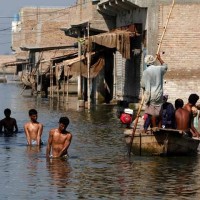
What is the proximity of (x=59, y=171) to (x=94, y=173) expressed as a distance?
60 centimetres

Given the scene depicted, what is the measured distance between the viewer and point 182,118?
54.0 ft

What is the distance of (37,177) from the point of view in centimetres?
1367

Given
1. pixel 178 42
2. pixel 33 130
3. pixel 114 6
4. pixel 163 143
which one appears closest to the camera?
pixel 163 143

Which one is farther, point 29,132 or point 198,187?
point 29,132

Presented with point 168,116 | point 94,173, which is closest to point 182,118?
point 168,116

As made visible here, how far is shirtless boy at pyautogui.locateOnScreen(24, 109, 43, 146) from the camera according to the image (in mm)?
17953

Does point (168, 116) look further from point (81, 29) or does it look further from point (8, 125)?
point (81, 29)

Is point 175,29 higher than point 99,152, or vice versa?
point 175,29

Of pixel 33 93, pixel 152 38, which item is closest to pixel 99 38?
pixel 152 38

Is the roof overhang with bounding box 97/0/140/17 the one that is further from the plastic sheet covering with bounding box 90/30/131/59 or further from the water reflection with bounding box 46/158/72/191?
the water reflection with bounding box 46/158/72/191

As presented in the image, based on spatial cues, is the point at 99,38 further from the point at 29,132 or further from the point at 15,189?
the point at 15,189

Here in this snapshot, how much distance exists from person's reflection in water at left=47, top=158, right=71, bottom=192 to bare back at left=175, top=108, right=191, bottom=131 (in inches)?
93.9

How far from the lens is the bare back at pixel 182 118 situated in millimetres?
16469

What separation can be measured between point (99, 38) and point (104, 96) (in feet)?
25.5
